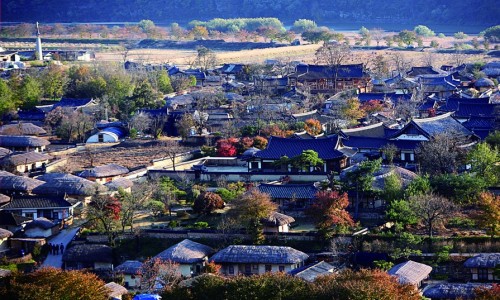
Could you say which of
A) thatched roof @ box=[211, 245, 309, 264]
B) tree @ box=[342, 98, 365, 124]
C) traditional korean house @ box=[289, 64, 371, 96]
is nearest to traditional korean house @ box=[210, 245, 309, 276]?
thatched roof @ box=[211, 245, 309, 264]

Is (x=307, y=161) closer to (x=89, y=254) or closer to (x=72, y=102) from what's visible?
(x=89, y=254)

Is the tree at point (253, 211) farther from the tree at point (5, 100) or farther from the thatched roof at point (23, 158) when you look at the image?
the tree at point (5, 100)

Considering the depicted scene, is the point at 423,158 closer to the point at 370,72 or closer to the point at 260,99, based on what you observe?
the point at 260,99

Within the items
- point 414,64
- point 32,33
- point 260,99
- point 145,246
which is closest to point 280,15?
point 32,33

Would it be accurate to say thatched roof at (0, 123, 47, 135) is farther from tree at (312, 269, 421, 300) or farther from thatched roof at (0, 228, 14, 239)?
tree at (312, 269, 421, 300)

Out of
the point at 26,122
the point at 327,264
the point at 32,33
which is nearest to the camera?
the point at 327,264
